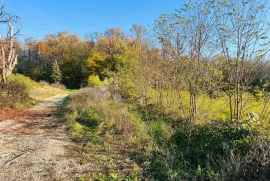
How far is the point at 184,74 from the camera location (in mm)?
6301

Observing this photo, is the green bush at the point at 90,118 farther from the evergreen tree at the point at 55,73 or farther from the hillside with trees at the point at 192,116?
the evergreen tree at the point at 55,73

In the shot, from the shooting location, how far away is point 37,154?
14.0 feet

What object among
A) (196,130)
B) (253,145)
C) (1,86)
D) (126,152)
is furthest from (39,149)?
(1,86)

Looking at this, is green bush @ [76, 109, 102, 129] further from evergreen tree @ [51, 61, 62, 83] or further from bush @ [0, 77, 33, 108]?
evergreen tree @ [51, 61, 62, 83]

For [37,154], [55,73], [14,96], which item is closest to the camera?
[37,154]

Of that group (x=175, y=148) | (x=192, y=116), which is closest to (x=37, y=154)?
(x=175, y=148)

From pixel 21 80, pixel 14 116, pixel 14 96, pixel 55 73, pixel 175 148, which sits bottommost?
pixel 175 148

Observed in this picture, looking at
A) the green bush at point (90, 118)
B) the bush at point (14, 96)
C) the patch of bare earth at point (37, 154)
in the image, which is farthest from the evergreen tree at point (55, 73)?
the patch of bare earth at point (37, 154)

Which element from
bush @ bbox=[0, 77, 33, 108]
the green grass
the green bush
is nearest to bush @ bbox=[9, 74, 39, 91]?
Result: bush @ bbox=[0, 77, 33, 108]

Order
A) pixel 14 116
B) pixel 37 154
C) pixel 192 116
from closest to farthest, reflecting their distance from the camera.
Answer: pixel 37 154 < pixel 192 116 < pixel 14 116

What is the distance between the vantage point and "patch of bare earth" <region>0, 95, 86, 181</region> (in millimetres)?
3396

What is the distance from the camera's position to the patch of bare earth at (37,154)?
340 cm

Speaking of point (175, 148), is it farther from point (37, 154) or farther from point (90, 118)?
point (90, 118)

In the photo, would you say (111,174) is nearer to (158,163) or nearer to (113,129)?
(158,163)
